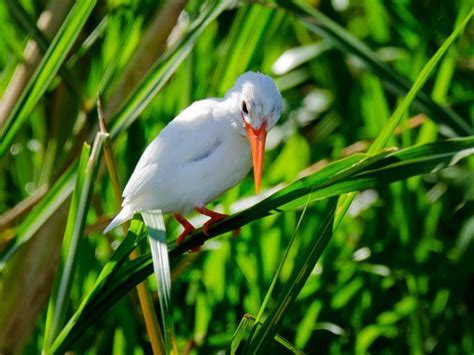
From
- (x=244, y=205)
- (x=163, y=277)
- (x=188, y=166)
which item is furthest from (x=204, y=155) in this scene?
(x=244, y=205)

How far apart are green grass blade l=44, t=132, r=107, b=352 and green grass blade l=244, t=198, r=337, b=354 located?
213 millimetres

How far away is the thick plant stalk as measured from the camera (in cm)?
163

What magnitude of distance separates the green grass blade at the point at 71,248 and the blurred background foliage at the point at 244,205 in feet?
1.55

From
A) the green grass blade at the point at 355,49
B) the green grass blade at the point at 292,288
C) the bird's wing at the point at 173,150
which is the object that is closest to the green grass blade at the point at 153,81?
the bird's wing at the point at 173,150

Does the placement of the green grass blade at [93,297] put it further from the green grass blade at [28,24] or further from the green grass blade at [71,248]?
the green grass blade at [28,24]

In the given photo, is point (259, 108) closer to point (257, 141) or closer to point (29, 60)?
point (257, 141)

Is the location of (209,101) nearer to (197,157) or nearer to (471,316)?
(197,157)

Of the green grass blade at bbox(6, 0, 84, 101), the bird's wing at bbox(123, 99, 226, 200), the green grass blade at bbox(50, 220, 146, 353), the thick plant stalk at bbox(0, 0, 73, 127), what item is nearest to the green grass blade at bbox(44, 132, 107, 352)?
the green grass blade at bbox(50, 220, 146, 353)

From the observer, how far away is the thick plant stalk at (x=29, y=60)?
5.35 feet

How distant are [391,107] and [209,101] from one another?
3.49 feet

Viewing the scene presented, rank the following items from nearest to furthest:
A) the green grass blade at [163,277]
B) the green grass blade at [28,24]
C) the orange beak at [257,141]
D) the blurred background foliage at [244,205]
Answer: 1. the green grass blade at [163,277]
2. the orange beak at [257,141]
3. the green grass blade at [28,24]
4. the blurred background foliage at [244,205]

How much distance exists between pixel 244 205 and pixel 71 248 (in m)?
0.76

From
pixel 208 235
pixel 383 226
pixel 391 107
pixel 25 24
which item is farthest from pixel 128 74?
pixel 391 107

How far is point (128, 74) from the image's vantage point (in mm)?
1688
